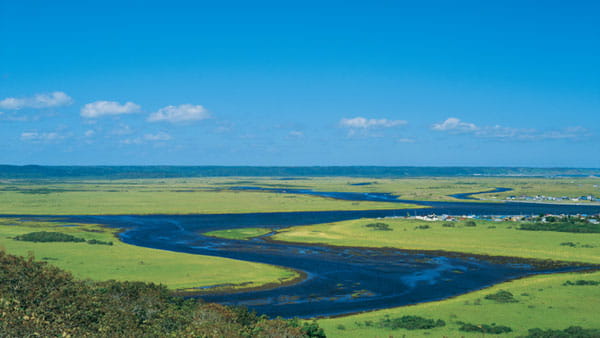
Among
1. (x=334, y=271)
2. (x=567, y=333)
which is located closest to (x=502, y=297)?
(x=567, y=333)

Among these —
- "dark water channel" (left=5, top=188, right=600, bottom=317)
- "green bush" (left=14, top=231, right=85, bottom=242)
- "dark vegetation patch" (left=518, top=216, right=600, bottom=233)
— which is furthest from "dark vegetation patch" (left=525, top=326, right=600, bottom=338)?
"green bush" (left=14, top=231, right=85, bottom=242)

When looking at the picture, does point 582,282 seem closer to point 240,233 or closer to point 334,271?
point 334,271

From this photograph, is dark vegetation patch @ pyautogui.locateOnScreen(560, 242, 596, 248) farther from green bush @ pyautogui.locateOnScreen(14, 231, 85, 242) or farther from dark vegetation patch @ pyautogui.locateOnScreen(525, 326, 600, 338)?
green bush @ pyautogui.locateOnScreen(14, 231, 85, 242)

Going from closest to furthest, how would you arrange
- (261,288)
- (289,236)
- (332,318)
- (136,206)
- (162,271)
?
1. (332,318)
2. (261,288)
3. (162,271)
4. (289,236)
5. (136,206)

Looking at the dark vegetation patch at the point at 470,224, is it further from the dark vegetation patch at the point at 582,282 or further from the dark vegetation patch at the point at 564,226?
the dark vegetation patch at the point at 582,282

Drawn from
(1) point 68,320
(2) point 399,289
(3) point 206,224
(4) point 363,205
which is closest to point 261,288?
(2) point 399,289

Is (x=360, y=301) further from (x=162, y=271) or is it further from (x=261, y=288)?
(x=162, y=271)

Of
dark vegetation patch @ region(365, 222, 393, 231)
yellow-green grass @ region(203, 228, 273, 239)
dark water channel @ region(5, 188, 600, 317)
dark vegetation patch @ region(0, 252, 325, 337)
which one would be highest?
dark vegetation patch @ region(0, 252, 325, 337)

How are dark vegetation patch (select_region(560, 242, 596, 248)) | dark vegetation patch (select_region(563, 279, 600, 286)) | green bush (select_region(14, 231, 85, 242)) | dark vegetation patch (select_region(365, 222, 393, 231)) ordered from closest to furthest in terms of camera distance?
dark vegetation patch (select_region(563, 279, 600, 286)) → dark vegetation patch (select_region(560, 242, 596, 248)) → green bush (select_region(14, 231, 85, 242)) → dark vegetation patch (select_region(365, 222, 393, 231))
